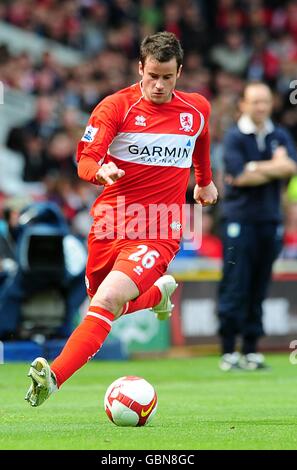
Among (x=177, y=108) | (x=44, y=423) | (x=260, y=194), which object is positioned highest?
(x=177, y=108)

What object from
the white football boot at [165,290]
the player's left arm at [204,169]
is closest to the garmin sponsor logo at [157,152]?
the player's left arm at [204,169]

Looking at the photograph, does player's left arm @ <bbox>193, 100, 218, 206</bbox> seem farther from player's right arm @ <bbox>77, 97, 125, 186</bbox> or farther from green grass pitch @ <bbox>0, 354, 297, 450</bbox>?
green grass pitch @ <bbox>0, 354, 297, 450</bbox>

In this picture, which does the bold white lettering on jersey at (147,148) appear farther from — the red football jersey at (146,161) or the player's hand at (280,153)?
the player's hand at (280,153)

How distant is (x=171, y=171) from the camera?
808 cm

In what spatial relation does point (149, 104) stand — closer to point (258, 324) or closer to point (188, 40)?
point (258, 324)

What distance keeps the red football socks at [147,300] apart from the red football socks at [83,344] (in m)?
0.47

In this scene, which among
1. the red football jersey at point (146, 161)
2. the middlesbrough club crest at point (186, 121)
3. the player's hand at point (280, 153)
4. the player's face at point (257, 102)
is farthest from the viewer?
the player's hand at point (280, 153)

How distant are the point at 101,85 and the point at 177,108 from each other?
41.0 ft

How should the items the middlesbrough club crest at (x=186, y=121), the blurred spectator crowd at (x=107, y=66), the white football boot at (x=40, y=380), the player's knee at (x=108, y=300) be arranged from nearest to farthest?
the white football boot at (x=40, y=380) < the player's knee at (x=108, y=300) < the middlesbrough club crest at (x=186, y=121) < the blurred spectator crowd at (x=107, y=66)

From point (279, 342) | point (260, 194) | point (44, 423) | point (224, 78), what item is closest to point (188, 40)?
point (224, 78)

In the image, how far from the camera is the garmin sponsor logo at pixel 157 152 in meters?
7.98

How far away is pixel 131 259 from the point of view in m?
7.70

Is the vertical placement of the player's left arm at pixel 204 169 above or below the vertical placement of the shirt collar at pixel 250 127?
below

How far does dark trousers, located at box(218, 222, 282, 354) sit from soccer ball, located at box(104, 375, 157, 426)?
14.9 feet
